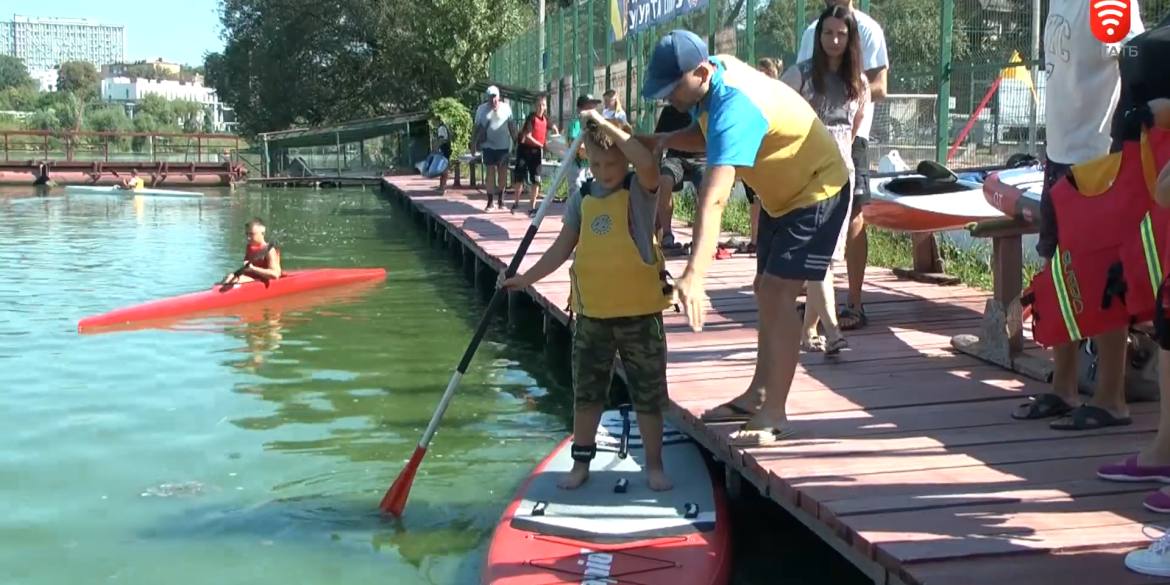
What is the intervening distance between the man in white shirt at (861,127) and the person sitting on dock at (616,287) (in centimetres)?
184

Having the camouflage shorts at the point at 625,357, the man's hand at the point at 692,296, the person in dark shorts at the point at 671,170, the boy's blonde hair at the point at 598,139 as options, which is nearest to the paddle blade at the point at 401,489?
the camouflage shorts at the point at 625,357

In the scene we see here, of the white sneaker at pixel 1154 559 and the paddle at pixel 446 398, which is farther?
the paddle at pixel 446 398

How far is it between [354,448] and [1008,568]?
430 cm

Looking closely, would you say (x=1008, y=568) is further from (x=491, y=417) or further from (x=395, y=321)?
(x=395, y=321)

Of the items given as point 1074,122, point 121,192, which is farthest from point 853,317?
point 121,192

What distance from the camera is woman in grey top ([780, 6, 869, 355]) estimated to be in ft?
20.0

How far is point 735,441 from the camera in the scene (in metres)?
4.97

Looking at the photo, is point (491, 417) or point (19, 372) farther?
point (19, 372)

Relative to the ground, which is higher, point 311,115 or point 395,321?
point 311,115

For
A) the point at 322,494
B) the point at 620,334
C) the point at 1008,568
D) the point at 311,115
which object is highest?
the point at 311,115

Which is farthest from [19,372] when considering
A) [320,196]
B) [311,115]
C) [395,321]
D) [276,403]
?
[311,115]

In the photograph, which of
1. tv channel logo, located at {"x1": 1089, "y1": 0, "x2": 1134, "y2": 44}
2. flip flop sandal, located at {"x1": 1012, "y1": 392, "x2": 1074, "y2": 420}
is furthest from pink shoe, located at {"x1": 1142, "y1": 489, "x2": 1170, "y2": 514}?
tv channel logo, located at {"x1": 1089, "y1": 0, "x2": 1134, "y2": 44}

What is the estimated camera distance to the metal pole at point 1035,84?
31.1ft

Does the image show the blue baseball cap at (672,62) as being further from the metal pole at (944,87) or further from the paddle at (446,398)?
the metal pole at (944,87)
